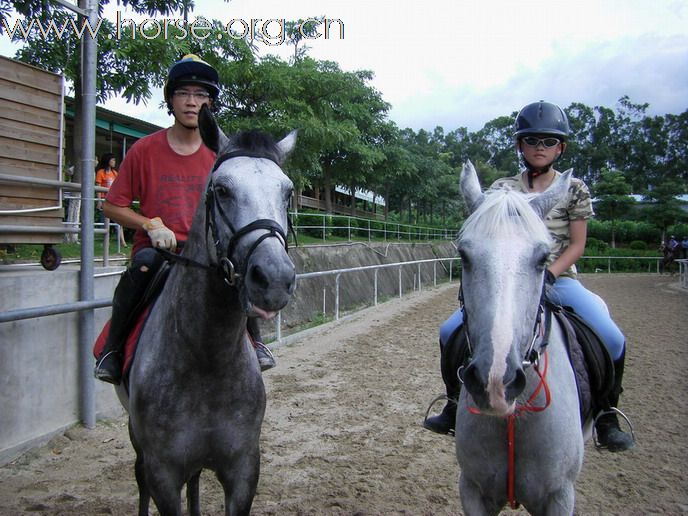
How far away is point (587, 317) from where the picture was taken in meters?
2.98

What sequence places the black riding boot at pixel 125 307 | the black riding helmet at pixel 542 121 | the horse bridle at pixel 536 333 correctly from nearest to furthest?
the horse bridle at pixel 536 333
the black riding boot at pixel 125 307
the black riding helmet at pixel 542 121

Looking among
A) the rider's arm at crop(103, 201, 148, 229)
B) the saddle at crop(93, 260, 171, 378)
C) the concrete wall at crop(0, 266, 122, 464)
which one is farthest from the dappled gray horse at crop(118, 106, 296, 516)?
the concrete wall at crop(0, 266, 122, 464)

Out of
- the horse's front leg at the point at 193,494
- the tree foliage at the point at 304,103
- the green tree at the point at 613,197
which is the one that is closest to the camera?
the horse's front leg at the point at 193,494

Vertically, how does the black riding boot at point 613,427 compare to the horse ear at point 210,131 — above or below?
below

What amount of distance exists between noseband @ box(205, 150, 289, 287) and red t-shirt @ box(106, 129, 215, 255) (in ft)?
2.22

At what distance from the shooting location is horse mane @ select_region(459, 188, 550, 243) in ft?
6.30

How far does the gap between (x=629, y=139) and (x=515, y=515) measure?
8138cm

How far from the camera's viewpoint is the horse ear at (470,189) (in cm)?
227

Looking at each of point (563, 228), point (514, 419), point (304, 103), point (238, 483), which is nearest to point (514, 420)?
point (514, 419)

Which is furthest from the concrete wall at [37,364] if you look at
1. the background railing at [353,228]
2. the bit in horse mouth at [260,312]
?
the background railing at [353,228]

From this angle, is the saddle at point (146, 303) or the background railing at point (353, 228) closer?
the saddle at point (146, 303)

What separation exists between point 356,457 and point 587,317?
102 inches

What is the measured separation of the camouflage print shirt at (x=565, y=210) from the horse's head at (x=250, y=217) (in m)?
1.30

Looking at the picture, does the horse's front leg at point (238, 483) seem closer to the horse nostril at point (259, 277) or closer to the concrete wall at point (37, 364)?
the horse nostril at point (259, 277)
